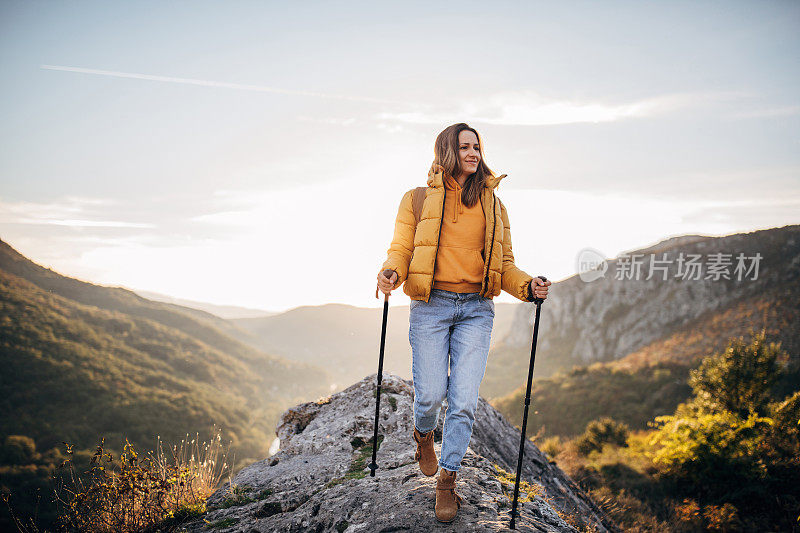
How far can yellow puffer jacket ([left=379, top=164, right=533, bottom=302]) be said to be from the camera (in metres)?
3.43

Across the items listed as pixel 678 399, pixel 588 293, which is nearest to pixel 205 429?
pixel 588 293

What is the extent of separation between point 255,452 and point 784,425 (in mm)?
98364

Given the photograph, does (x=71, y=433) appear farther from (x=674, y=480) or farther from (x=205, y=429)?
(x=674, y=480)

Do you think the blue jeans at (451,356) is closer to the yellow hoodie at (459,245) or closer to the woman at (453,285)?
the woman at (453,285)

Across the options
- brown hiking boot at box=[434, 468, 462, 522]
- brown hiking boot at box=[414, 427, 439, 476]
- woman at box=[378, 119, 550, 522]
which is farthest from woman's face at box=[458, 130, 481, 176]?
brown hiking boot at box=[434, 468, 462, 522]

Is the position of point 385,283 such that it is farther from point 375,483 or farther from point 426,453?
point 375,483

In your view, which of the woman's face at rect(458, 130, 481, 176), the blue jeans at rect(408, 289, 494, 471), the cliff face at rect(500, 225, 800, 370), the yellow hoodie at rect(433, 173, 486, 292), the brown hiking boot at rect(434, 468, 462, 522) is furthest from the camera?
the cliff face at rect(500, 225, 800, 370)

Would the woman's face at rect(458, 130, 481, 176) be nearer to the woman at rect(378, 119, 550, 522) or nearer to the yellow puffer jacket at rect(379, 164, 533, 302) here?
the woman at rect(378, 119, 550, 522)

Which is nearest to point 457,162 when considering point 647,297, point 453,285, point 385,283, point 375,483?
point 453,285

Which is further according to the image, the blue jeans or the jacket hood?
the jacket hood

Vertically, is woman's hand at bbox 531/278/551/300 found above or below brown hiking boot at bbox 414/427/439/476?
above

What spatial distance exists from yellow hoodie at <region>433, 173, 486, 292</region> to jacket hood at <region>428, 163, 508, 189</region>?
97 millimetres

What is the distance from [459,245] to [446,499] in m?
2.18

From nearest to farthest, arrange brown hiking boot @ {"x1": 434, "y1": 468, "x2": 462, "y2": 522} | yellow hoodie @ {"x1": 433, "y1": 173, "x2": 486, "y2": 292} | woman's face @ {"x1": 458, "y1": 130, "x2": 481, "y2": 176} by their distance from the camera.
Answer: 1. brown hiking boot @ {"x1": 434, "y1": 468, "x2": 462, "y2": 522}
2. yellow hoodie @ {"x1": 433, "y1": 173, "x2": 486, "y2": 292}
3. woman's face @ {"x1": 458, "y1": 130, "x2": 481, "y2": 176}
